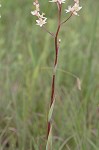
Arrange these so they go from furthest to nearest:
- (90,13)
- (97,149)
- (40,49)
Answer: (90,13) → (40,49) → (97,149)

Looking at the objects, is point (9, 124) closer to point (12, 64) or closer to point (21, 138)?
point (21, 138)

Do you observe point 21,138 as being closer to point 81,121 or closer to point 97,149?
point 81,121

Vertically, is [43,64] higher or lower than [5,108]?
higher

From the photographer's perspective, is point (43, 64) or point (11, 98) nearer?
point (11, 98)

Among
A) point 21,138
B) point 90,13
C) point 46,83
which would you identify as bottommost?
point 21,138

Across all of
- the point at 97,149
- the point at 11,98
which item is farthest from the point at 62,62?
the point at 97,149

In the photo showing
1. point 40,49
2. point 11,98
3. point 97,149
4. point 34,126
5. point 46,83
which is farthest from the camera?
point 40,49
